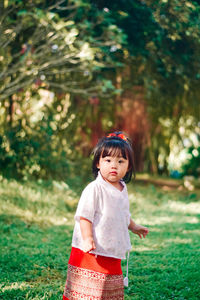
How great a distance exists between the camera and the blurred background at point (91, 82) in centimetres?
557

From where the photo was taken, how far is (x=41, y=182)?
5.89 metres

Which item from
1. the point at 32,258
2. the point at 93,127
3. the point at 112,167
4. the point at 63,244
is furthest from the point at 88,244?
the point at 93,127

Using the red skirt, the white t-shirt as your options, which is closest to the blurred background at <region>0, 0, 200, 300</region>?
the red skirt

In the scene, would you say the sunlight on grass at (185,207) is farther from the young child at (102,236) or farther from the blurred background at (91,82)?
the young child at (102,236)

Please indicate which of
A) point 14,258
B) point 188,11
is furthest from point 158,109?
point 14,258

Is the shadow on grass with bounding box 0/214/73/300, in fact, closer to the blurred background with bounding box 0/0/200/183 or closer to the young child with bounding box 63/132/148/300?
the young child with bounding box 63/132/148/300

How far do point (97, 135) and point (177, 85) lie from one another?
6.76 feet

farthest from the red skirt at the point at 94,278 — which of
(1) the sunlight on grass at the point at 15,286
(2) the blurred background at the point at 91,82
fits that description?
(2) the blurred background at the point at 91,82

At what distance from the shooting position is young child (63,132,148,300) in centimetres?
219

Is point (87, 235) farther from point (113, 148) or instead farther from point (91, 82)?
point (91, 82)

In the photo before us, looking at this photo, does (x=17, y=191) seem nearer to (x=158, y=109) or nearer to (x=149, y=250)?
(x=149, y=250)

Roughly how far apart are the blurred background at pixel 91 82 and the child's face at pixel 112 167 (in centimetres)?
288

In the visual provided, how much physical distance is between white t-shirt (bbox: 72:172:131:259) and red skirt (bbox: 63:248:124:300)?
0.20ft

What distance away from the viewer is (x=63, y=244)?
404cm
